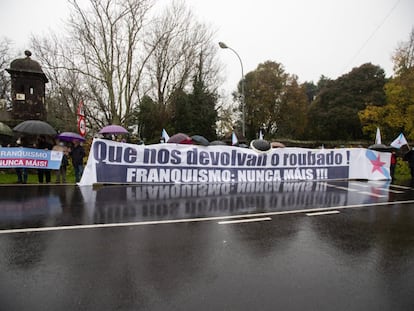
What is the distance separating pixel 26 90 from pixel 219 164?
15.4 m

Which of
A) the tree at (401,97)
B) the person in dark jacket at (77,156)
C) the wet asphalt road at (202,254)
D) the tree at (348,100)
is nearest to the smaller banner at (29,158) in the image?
the person in dark jacket at (77,156)

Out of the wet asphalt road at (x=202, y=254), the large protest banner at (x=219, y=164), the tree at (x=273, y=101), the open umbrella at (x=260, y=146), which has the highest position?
the tree at (x=273, y=101)

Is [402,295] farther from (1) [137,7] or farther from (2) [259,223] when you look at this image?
(1) [137,7]

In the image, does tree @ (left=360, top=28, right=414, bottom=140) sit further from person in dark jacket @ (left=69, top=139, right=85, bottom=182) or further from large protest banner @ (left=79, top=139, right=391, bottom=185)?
person in dark jacket @ (left=69, top=139, right=85, bottom=182)

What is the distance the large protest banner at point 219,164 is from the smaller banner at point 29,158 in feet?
7.12

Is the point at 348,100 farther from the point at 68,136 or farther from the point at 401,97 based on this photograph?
the point at 68,136

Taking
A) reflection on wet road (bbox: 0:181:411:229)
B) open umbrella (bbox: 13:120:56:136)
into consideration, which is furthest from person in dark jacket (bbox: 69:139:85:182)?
reflection on wet road (bbox: 0:181:411:229)

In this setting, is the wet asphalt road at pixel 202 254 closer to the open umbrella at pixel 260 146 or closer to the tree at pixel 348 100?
the open umbrella at pixel 260 146

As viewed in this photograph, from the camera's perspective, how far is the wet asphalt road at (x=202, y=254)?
2.80m

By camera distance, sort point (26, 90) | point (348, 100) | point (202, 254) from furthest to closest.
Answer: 1. point (348, 100)
2. point (26, 90)
3. point (202, 254)

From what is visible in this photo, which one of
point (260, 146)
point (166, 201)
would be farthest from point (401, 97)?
point (166, 201)

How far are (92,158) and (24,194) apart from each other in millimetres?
2328

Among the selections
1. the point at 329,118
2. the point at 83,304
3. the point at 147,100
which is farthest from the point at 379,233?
the point at 329,118

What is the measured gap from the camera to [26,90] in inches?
721
